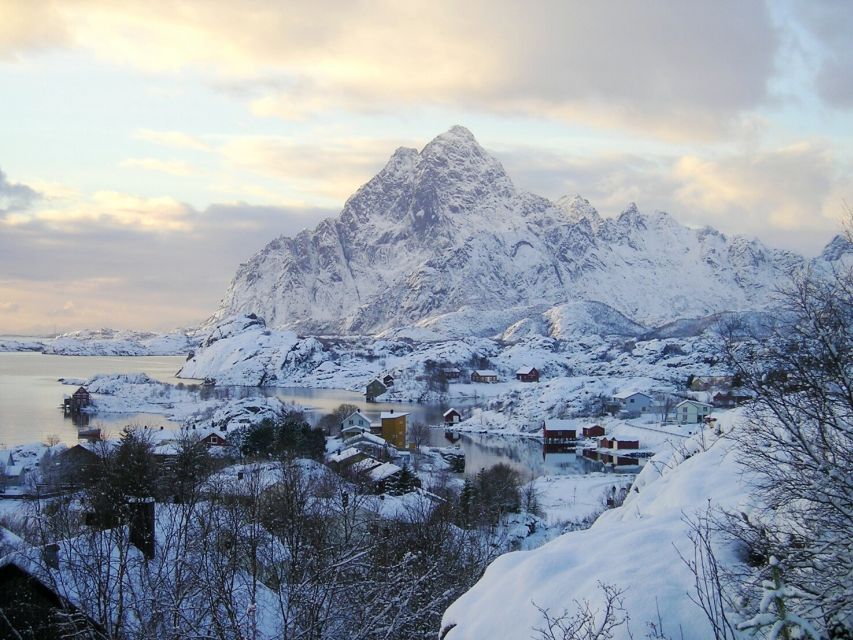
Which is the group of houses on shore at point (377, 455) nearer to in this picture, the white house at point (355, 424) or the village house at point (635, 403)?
the white house at point (355, 424)

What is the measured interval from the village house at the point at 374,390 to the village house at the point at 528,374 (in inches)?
632

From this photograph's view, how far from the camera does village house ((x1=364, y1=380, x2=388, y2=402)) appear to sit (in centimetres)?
7544

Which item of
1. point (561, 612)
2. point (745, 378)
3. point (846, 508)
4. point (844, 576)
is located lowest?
point (561, 612)

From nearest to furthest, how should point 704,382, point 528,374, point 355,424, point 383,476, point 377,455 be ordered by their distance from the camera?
point 383,476
point 377,455
point 355,424
point 704,382
point 528,374

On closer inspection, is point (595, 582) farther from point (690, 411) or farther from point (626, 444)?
point (690, 411)

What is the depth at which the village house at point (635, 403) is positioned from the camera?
55.5 m

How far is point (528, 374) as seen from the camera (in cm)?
8494

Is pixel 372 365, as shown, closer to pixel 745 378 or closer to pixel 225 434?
pixel 225 434

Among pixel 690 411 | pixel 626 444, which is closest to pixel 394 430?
pixel 626 444

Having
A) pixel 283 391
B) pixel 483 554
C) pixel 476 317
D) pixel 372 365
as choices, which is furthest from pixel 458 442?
pixel 476 317

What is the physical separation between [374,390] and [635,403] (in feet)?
94.9

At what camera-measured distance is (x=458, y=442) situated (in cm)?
4634

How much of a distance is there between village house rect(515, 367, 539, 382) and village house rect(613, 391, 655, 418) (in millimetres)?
26387

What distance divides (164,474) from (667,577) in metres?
16.1
